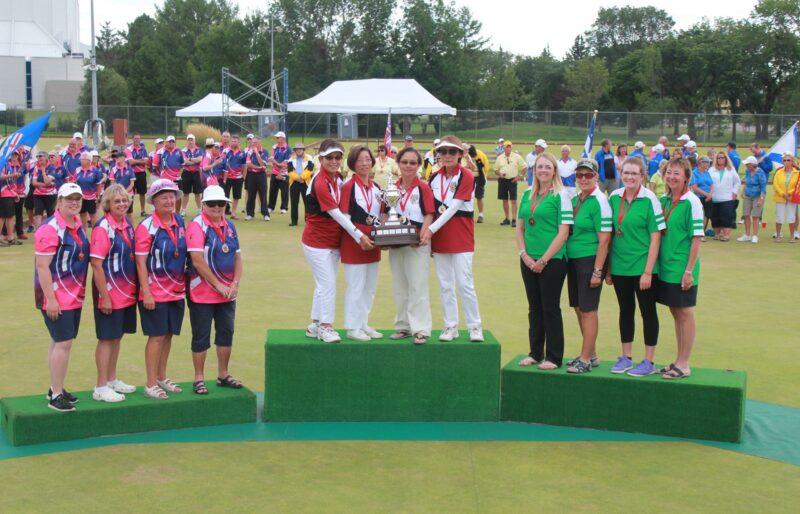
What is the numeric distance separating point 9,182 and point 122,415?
34.8 feet

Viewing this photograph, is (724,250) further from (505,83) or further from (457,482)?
(505,83)

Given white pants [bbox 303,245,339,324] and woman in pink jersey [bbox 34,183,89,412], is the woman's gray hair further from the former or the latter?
white pants [bbox 303,245,339,324]

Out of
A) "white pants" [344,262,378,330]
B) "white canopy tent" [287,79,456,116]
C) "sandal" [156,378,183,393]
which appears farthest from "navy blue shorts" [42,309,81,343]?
"white canopy tent" [287,79,456,116]

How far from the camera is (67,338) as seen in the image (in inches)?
249

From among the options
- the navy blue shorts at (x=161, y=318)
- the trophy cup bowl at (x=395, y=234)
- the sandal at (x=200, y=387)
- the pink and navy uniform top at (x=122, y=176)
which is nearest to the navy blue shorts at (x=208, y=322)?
the navy blue shorts at (x=161, y=318)

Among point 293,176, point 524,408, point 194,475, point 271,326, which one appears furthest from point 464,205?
point 293,176

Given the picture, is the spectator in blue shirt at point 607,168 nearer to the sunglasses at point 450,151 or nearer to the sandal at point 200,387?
the sunglasses at point 450,151

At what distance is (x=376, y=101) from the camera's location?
29.6 m

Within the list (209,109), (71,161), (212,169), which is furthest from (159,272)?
(209,109)

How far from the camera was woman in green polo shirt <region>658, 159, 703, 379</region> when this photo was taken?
21.8 feet

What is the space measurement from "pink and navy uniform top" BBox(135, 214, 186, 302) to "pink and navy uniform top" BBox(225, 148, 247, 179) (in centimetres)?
1384

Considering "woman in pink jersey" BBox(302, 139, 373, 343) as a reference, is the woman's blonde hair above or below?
above

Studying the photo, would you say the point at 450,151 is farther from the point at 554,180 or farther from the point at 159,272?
the point at 159,272

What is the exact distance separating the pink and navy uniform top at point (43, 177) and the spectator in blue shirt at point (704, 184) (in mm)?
11829
